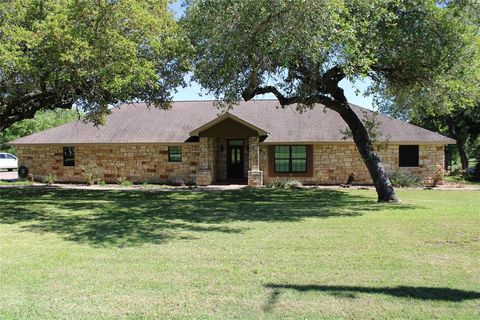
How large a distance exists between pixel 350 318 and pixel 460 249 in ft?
14.2

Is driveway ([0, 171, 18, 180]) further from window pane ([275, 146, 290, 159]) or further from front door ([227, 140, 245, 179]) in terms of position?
window pane ([275, 146, 290, 159])

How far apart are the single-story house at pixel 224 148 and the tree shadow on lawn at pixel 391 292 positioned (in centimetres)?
1751

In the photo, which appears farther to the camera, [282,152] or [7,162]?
[7,162]

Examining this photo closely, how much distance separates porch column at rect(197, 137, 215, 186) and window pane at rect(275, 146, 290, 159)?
3685 millimetres

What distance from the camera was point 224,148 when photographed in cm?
2702

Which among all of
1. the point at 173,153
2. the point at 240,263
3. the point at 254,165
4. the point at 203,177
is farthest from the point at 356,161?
the point at 240,263

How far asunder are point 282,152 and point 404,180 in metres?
6.50

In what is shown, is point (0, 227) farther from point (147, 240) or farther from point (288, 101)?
point (288, 101)

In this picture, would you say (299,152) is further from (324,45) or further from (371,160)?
(324,45)

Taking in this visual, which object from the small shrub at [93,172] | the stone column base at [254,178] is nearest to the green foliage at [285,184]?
the stone column base at [254,178]

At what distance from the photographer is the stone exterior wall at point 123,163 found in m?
25.6

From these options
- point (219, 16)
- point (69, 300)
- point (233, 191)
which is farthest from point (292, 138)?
point (69, 300)

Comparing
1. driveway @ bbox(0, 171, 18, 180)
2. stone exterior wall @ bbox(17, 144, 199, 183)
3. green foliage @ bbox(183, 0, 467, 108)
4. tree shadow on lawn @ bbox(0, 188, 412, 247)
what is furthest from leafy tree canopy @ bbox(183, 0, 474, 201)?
driveway @ bbox(0, 171, 18, 180)

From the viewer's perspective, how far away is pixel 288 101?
677 inches
